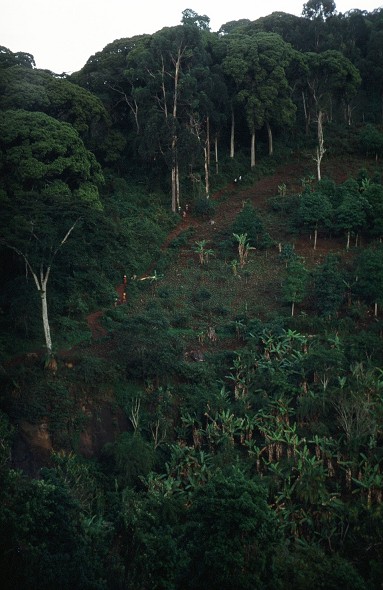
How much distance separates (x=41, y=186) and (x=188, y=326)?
7552mm

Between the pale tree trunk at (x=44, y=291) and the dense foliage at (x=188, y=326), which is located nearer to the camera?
the dense foliage at (x=188, y=326)

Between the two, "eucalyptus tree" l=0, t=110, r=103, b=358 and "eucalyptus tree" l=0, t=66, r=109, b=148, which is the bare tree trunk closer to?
"eucalyptus tree" l=0, t=110, r=103, b=358

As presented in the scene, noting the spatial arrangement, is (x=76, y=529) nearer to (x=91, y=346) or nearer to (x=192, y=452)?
(x=192, y=452)

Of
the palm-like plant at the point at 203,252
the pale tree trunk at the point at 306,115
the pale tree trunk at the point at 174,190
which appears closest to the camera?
the palm-like plant at the point at 203,252

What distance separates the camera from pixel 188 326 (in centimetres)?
2212

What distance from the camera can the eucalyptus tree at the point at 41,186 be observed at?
729 inches

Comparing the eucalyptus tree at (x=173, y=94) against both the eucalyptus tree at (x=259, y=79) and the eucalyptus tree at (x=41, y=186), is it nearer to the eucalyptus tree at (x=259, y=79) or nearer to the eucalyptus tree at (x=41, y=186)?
the eucalyptus tree at (x=259, y=79)

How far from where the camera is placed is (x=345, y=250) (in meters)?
26.2

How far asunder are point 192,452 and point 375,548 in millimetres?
5136

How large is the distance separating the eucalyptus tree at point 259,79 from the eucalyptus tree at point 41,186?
31.1ft

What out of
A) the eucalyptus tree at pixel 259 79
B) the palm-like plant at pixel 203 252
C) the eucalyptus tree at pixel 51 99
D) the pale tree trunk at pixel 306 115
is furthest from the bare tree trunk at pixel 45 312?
the pale tree trunk at pixel 306 115

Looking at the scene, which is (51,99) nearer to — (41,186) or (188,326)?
(41,186)

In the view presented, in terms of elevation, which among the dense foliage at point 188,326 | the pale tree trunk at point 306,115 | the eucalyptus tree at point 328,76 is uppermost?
the eucalyptus tree at point 328,76

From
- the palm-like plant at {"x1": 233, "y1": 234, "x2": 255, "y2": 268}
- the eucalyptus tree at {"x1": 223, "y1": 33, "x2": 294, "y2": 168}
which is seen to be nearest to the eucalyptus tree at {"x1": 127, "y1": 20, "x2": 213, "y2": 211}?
the eucalyptus tree at {"x1": 223, "y1": 33, "x2": 294, "y2": 168}
